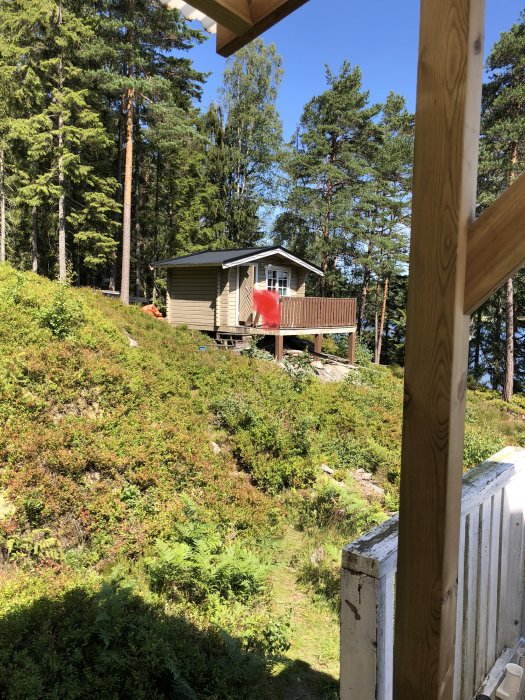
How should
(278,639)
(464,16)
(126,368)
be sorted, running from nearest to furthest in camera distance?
1. (464,16)
2. (278,639)
3. (126,368)

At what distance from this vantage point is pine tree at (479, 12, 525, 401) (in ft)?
46.9

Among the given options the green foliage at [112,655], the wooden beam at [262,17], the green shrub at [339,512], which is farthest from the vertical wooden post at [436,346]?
the green shrub at [339,512]

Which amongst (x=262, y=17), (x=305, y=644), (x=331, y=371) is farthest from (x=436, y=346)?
(x=331, y=371)

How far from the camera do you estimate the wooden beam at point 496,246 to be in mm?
957

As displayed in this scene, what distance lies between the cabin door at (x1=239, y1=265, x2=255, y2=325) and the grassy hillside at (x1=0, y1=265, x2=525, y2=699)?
5.62m

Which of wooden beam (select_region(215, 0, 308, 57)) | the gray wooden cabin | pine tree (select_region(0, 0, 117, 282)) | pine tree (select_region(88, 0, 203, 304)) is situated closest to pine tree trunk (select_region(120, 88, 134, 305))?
pine tree (select_region(88, 0, 203, 304))

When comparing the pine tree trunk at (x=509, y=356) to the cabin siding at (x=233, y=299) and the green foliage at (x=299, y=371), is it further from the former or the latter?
the cabin siding at (x=233, y=299)

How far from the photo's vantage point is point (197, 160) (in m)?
25.9

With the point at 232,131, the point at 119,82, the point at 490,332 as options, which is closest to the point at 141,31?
the point at 119,82

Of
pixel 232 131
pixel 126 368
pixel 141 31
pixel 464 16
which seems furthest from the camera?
pixel 232 131

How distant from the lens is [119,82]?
15.0 m

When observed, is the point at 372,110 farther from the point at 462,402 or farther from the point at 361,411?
the point at 462,402

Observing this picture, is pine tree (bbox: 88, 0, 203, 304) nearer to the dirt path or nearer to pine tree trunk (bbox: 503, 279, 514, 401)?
the dirt path

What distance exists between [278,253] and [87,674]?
1430cm
